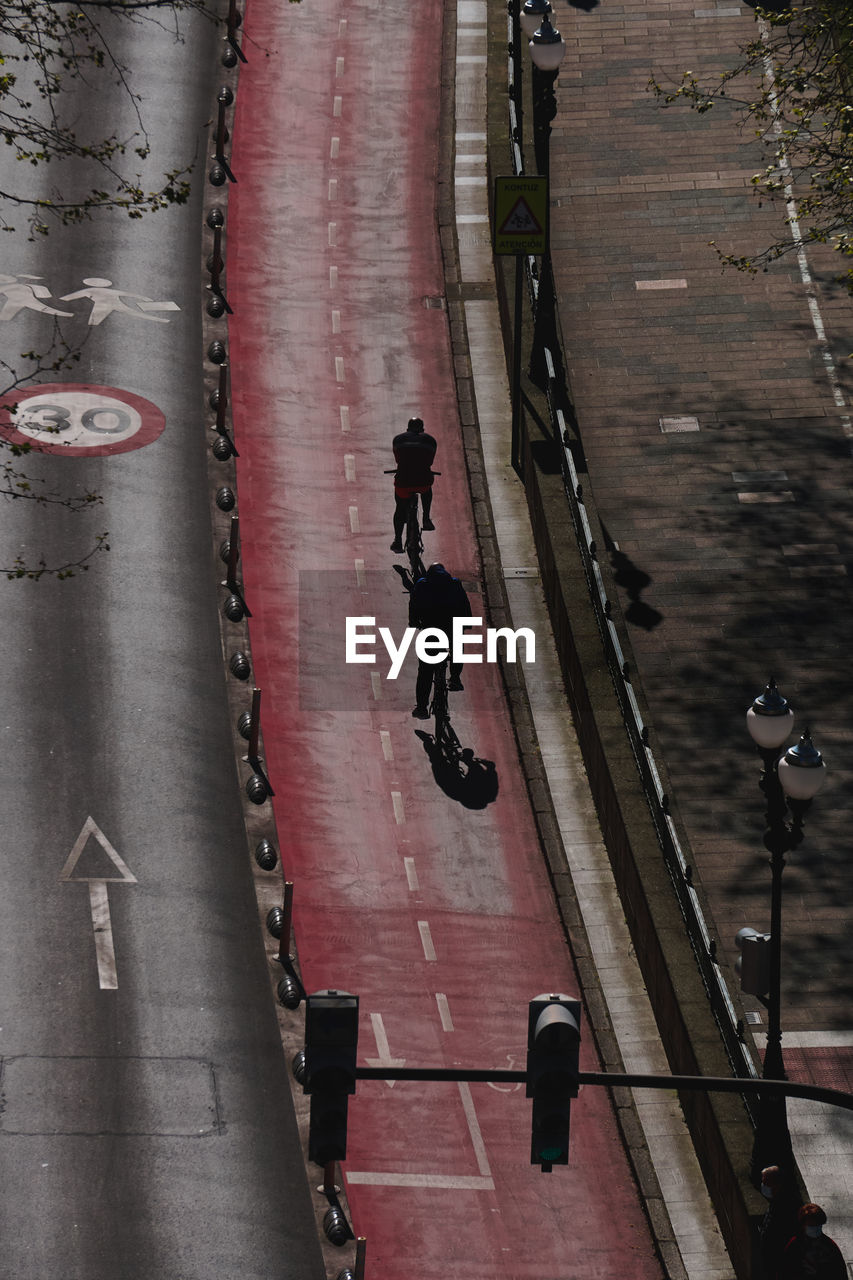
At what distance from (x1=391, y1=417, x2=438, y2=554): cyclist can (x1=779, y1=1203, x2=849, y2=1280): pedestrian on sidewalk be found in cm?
1214

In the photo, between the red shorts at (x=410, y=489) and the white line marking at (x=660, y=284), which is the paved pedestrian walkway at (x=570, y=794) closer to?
the red shorts at (x=410, y=489)

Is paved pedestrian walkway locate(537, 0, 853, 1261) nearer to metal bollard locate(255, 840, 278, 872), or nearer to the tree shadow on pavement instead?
the tree shadow on pavement

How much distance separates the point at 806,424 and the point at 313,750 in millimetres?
8103

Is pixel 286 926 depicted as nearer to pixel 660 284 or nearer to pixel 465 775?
pixel 465 775

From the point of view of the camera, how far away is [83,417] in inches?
1225

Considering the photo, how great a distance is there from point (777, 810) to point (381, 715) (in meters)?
9.17

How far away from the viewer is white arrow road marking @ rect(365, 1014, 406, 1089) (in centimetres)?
2145

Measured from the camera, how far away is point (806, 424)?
2928 centimetres

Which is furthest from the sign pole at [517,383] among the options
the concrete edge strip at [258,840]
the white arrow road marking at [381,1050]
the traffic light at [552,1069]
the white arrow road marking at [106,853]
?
the traffic light at [552,1069]

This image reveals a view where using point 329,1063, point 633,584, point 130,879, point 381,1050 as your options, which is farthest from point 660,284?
point 329,1063

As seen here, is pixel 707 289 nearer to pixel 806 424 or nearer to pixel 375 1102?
pixel 806 424

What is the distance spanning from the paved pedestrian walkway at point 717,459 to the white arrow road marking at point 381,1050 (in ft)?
10.6

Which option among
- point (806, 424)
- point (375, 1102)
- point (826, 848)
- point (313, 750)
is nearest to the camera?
point (375, 1102)

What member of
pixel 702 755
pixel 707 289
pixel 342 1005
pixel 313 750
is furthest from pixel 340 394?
pixel 342 1005
